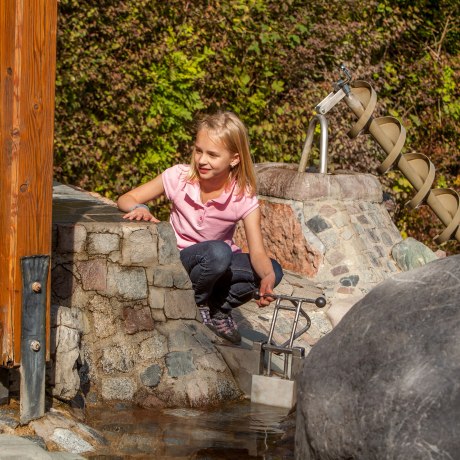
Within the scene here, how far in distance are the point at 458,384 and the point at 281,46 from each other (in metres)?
7.96

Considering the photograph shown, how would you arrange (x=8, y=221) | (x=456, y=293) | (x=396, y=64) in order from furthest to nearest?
(x=396, y=64) < (x=8, y=221) < (x=456, y=293)

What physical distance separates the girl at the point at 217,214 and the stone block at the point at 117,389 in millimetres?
636

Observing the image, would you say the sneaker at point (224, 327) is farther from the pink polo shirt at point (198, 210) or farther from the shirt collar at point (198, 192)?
the shirt collar at point (198, 192)

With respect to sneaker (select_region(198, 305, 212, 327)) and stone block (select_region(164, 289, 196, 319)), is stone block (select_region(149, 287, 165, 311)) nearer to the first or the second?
stone block (select_region(164, 289, 196, 319))

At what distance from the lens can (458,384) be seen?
10.6ft

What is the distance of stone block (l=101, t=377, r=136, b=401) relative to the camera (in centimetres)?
527

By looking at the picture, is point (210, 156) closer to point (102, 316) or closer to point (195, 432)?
point (102, 316)

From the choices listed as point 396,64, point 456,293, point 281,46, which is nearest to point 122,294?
point 456,293

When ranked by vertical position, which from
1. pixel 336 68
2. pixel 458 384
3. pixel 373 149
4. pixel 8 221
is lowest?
pixel 458 384

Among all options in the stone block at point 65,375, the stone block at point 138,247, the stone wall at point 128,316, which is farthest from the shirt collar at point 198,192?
the stone block at point 65,375

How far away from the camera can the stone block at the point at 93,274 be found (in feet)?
17.5

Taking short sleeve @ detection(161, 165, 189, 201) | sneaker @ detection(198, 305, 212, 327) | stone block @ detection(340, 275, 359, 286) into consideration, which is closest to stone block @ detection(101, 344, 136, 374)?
sneaker @ detection(198, 305, 212, 327)

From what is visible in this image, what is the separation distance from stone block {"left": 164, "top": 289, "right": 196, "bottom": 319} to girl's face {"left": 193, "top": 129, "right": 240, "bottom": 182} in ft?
1.97

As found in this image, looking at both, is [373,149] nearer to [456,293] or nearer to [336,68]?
[336,68]
